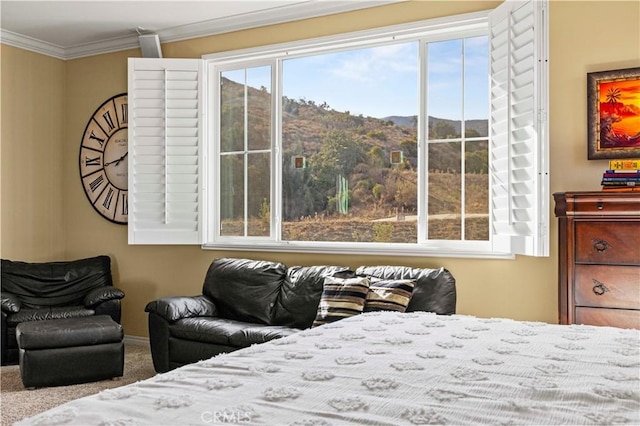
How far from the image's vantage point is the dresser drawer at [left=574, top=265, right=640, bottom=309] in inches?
121

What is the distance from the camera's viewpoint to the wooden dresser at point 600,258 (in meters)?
3.07

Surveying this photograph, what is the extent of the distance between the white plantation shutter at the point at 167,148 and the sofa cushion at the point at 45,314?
729 mm

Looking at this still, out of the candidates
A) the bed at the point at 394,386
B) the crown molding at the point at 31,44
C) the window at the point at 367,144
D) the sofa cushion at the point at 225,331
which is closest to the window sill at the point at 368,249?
the window at the point at 367,144

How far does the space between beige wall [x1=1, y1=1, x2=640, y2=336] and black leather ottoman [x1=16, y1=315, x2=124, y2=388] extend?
1234 millimetres

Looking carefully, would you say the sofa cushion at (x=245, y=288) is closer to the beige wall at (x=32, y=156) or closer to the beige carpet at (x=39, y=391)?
the beige carpet at (x=39, y=391)

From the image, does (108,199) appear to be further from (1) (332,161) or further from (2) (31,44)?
(1) (332,161)

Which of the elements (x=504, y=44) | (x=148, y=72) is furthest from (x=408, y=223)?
(x=148, y=72)

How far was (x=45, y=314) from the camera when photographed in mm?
4840

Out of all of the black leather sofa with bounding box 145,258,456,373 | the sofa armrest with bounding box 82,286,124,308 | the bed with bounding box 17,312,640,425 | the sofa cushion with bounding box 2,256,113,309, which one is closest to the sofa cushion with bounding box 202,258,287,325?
the black leather sofa with bounding box 145,258,456,373

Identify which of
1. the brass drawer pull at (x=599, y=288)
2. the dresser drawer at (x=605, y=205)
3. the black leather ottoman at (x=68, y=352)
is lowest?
the black leather ottoman at (x=68, y=352)

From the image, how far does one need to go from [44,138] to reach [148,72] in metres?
1.38

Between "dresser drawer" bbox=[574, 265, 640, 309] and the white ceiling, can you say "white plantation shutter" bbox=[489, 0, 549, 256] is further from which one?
the white ceiling

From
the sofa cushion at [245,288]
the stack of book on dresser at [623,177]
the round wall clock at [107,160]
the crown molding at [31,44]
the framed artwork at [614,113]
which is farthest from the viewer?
the round wall clock at [107,160]

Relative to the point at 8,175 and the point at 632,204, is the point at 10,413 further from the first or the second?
the point at 632,204
